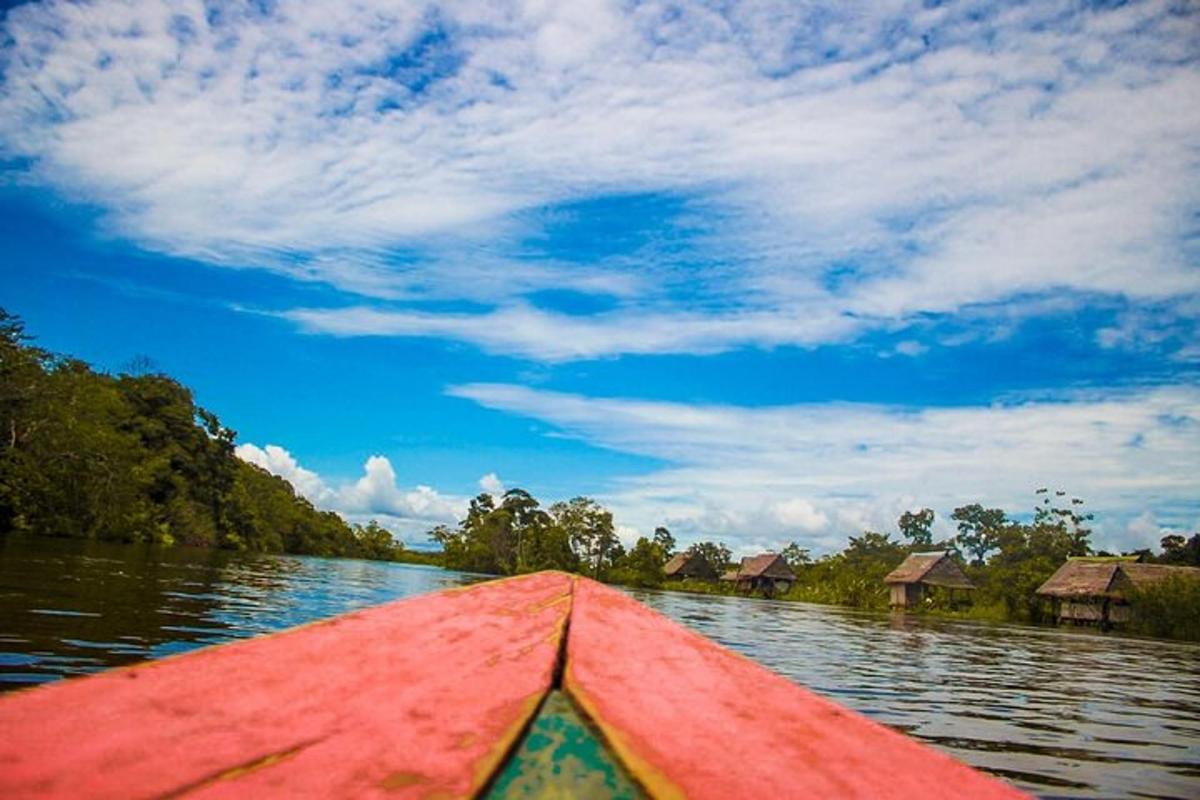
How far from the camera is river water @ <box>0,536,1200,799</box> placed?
4672 mm

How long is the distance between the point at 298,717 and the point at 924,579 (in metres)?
40.5

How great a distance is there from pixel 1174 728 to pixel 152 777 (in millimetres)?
8221

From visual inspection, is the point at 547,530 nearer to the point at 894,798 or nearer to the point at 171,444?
the point at 171,444

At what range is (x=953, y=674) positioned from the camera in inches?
377

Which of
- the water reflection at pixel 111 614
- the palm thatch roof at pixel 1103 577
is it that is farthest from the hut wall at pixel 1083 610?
the water reflection at pixel 111 614

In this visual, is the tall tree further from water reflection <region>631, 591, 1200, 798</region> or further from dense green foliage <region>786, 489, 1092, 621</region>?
water reflection <region>631, 591, 1200, 798</region>

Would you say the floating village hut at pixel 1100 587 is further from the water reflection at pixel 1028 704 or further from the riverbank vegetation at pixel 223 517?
the water reflection at pixel 1028 704

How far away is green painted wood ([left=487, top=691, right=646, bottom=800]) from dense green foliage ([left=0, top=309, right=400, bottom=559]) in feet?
117

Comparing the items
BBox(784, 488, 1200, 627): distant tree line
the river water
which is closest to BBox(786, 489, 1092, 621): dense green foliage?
BBox(784, 488, 1200, 627): distant tree line

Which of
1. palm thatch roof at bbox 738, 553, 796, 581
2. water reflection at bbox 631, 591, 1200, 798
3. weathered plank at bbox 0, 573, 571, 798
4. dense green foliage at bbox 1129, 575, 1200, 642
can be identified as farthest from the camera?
palm thatch roof at bbox 738, 553, 796, 581

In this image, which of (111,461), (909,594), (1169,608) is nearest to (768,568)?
(909,594)

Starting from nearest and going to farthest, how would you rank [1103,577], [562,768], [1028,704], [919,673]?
[562,768]
[1028,704]
[919,673]
[1103,577]

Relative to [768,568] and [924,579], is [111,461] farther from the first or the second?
[924,579]

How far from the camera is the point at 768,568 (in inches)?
1837
